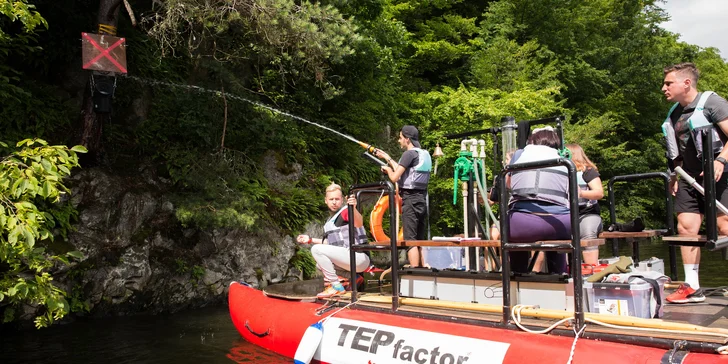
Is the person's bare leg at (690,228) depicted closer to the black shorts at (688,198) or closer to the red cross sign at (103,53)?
the black shorts at (688,198)

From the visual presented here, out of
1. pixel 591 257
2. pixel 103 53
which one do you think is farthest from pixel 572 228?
pixel 103 53

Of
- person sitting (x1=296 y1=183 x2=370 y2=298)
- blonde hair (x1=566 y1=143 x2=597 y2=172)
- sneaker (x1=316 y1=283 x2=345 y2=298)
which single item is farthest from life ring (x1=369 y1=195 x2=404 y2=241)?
blonde hair (x1=566 y1=143 x2=597 y2=172)

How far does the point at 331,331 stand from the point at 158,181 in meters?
8.13

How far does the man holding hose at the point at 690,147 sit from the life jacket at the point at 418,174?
2.76m

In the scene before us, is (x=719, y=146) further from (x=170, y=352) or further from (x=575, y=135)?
(x=575, y=135)

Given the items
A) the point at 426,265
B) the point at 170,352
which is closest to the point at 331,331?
the point at 426,265

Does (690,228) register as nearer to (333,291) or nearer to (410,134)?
(410,134)

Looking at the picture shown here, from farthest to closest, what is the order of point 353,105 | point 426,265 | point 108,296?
point 353,105, point 108,296, point 426,265

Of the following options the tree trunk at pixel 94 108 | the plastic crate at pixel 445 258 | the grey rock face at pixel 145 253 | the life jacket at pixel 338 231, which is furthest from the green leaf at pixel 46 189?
the tree trunk at pixel 94 108

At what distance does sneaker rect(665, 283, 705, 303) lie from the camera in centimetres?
534

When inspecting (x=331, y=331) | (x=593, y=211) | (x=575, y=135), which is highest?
(x=575, y=135)

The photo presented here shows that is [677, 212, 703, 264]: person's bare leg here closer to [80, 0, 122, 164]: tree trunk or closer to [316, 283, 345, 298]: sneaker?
[316, 283, 345, 298]: sneaker

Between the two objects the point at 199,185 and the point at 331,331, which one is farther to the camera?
the point at 199,185

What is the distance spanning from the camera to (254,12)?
1030 centimetres
